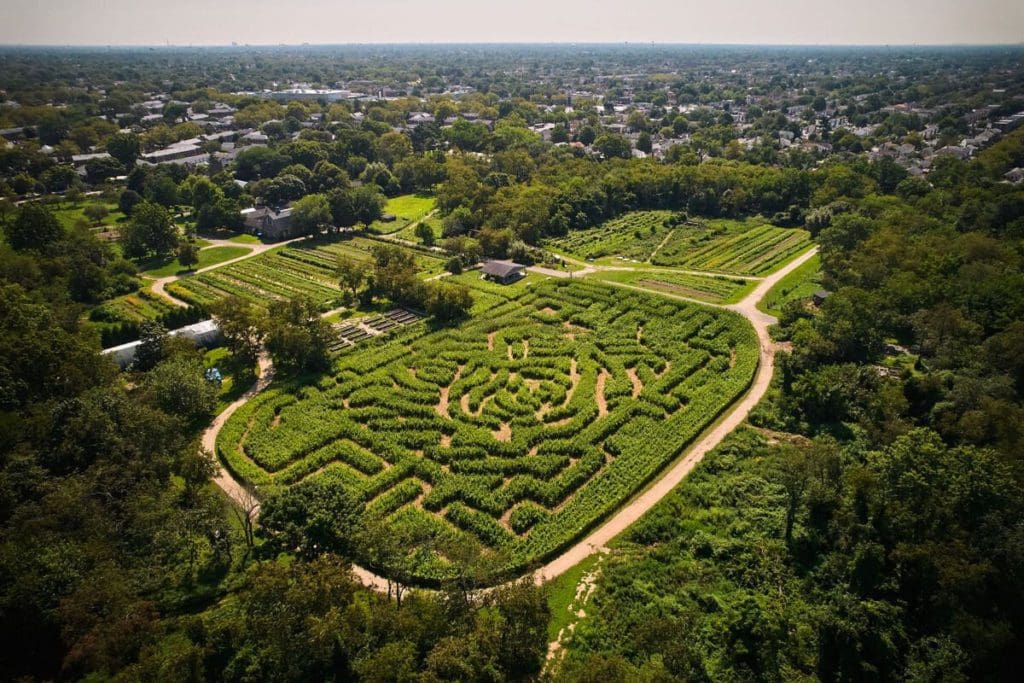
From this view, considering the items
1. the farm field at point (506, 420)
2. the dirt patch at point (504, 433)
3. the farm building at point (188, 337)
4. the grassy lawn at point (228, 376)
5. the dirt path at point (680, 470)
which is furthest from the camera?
the farm building at point (188, 337)

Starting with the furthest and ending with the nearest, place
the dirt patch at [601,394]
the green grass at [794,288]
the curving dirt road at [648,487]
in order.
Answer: the green grass at [794,288] → the dirt patch at [601,394] → the curving dirt road at [648,487]

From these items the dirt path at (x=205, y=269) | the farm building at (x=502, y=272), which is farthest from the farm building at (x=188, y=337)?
the farm building at (x=502, y=272)

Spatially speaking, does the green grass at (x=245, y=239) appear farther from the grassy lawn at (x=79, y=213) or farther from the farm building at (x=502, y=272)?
the farm building at (x=502, y=272)

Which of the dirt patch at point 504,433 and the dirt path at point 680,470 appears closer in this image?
the dirt path at point 680,470

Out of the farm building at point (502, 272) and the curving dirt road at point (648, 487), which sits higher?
the farm building at point (502, 272)

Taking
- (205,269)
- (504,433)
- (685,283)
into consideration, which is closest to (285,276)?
(205,269)

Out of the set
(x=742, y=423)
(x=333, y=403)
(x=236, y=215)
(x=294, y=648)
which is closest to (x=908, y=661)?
(x=742, y=423)

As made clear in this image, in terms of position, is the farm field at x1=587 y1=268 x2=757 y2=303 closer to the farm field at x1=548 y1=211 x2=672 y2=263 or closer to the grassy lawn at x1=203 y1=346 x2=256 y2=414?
the farm field at x1=548 y1=211 x2=672 y2=263
